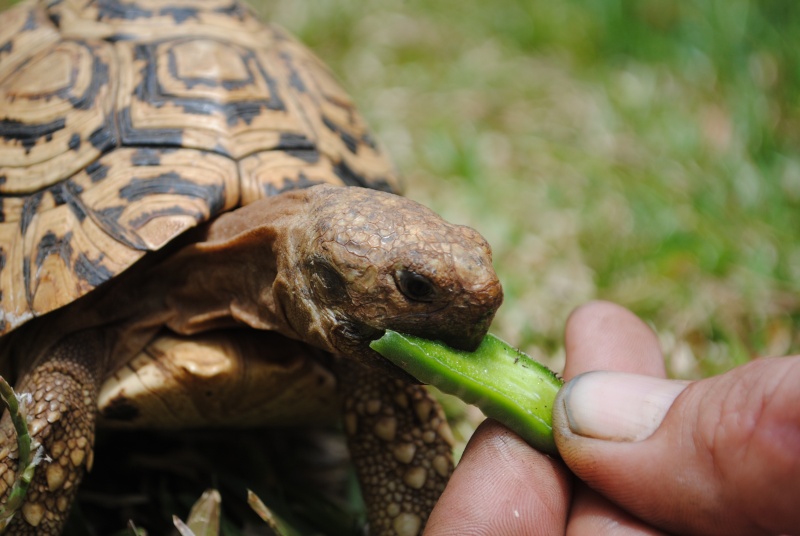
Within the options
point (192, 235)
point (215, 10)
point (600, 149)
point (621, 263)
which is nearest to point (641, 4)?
point (600, 149)

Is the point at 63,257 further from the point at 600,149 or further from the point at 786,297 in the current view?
the point at 600,149

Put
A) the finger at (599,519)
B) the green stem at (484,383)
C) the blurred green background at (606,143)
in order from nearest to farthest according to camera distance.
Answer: the finger at (599,519) → the green stem at (484,383) → the blurred green background at (606,143)

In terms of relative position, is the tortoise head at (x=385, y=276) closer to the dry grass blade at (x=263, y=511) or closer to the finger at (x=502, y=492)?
the finger at (x=502, y=492)

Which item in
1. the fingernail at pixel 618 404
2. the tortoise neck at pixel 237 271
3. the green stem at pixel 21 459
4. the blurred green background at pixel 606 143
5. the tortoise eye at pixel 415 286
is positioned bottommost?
the blurred green background at pixel 606 143

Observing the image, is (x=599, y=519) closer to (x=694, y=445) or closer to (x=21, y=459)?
(x=694, y=445)

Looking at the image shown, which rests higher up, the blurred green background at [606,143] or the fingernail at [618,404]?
the fingernail at [618,404]

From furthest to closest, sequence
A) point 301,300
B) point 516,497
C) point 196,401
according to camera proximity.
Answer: point 196,401
point 301,300
point 516,497

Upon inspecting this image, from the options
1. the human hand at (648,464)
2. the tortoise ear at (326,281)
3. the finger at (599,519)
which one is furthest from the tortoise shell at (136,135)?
the finger at (599,519)
